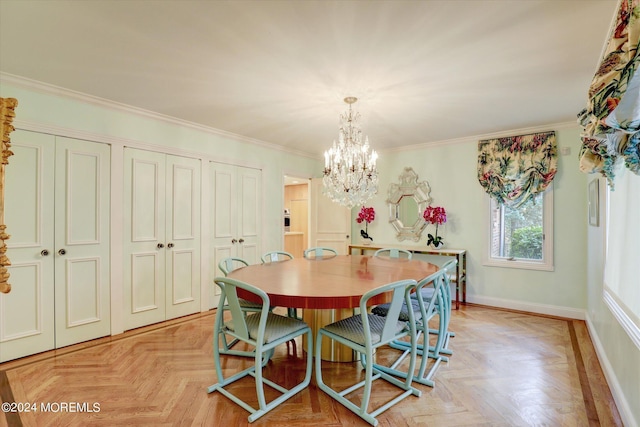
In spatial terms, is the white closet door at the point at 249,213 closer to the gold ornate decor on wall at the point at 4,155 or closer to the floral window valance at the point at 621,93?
the gold ornate decor on wall at the point at 4,155

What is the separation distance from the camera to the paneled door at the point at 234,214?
407cm

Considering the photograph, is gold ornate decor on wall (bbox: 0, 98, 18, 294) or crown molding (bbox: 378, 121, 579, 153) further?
crown molding (bbox: 378, 121, 579, 153)

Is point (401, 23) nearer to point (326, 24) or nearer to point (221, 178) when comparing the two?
point (326, 24)

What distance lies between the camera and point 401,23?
1872mm

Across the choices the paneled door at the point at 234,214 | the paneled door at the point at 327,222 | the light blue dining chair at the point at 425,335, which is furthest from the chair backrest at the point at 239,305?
the paneled door at the point at 327,222

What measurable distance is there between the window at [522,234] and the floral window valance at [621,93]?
2.72 meters

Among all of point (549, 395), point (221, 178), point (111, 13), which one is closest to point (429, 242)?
point (549, 395)

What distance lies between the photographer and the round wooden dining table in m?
1.89

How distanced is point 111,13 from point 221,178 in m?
2.44

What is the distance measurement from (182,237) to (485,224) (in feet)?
13.0

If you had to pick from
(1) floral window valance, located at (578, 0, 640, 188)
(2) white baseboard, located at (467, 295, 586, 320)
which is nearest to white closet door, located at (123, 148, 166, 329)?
(1) floral window valance, located at (578, 0, 640, 188)

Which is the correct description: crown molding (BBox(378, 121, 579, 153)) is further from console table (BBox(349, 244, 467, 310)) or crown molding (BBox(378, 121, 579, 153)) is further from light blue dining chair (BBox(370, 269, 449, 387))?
light blue dining chair (BBox(370, 269, 449, 387))

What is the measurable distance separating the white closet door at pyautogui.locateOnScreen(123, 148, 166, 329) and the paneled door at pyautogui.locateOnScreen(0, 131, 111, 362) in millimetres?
201

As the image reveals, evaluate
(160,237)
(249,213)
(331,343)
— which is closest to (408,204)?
(249,213)
